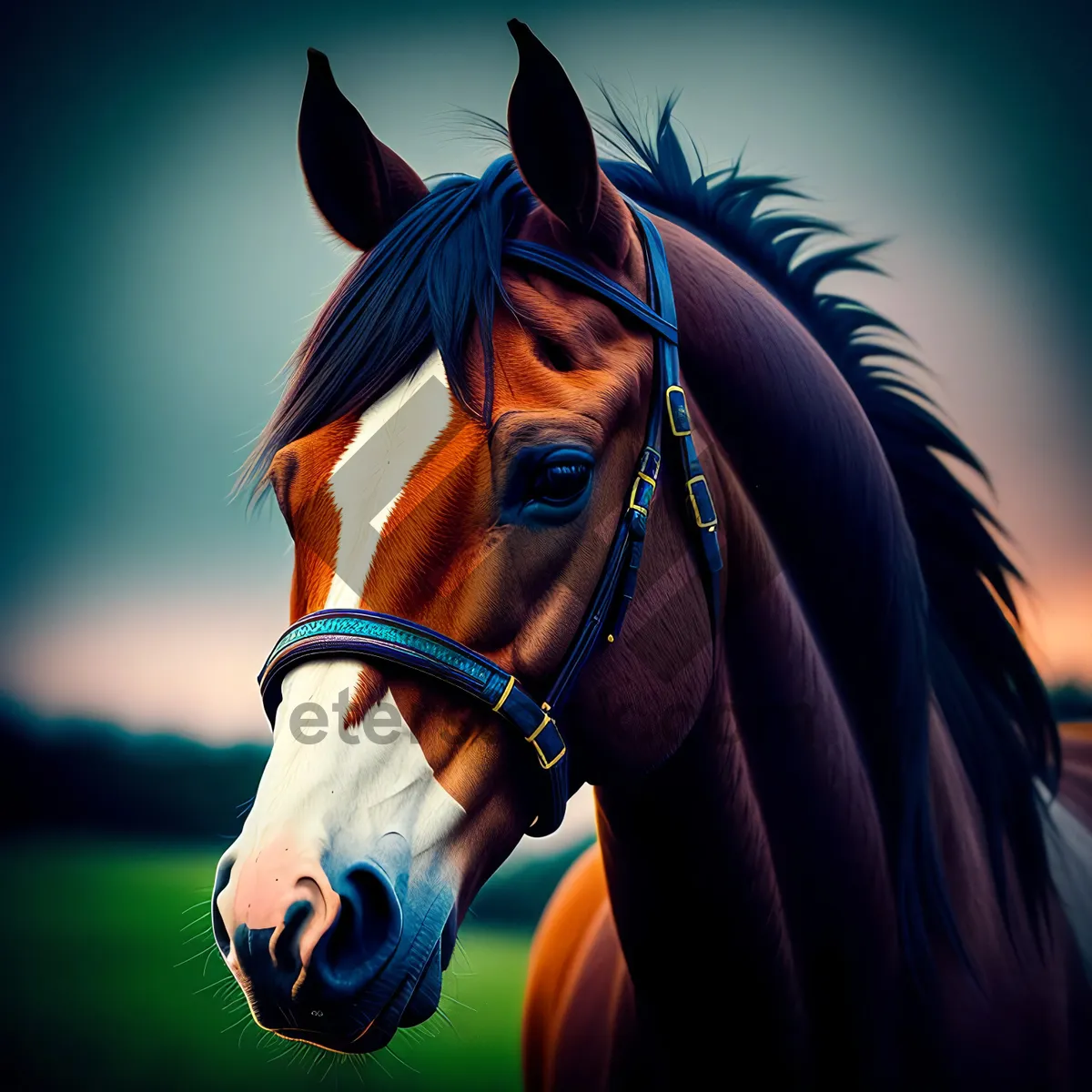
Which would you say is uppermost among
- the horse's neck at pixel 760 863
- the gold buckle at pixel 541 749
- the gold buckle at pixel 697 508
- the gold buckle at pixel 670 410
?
the gold buckle at pixel 670 410

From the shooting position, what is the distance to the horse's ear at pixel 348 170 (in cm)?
122

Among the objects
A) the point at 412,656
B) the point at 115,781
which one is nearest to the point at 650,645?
the point at 412,656

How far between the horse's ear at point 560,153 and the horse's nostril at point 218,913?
35.2 inches

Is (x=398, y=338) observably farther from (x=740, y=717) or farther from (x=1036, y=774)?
(x=1036, y=774)

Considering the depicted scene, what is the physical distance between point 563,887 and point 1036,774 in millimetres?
1543

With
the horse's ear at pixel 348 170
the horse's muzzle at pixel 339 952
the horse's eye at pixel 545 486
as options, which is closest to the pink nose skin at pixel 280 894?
the horse's muzzle at pixel 339 952

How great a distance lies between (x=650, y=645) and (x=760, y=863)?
0.41 meters

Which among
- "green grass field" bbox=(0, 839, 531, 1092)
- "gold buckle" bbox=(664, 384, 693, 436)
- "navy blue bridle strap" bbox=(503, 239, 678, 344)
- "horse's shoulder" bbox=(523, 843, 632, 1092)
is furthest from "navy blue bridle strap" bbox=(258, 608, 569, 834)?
"green grass field" bbox=(0, 839, 531, 1092)

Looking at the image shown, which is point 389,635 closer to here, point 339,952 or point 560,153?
point 339,952

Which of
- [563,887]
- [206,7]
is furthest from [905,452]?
[206,7]

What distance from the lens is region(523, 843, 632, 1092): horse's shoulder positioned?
1.66m

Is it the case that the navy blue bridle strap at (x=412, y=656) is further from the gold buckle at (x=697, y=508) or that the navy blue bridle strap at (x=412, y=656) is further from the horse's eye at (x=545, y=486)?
the gold buckle at (x=697, y=508)

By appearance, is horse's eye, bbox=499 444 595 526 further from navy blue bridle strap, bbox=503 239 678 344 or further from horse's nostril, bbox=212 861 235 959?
horse's nostril, bbox=212 861 235 959

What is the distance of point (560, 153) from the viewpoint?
1101 mm
